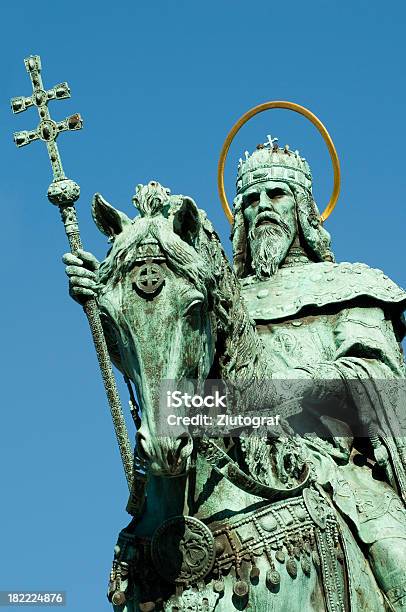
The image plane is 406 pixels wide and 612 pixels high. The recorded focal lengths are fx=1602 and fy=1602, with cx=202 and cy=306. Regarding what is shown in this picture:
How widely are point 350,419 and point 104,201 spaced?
2.74 m

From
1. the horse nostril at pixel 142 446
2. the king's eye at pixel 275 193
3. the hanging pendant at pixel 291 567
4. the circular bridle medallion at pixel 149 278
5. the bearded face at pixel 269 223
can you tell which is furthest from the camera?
the king's eye at pixel 275 193

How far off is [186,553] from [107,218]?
1.75 metres

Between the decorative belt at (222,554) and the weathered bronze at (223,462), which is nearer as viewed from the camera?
the weathered bronze at (223,462)

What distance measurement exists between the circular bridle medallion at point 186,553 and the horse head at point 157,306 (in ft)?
1.58

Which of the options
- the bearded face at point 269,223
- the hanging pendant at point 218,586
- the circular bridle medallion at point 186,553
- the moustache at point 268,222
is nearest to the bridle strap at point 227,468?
the circular bridle medallion at point 186,553

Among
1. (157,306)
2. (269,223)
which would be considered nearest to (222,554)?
(157,306)

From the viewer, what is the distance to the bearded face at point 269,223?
12375 millimetres

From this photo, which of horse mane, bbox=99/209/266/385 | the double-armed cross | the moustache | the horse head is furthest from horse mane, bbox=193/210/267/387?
the moustache

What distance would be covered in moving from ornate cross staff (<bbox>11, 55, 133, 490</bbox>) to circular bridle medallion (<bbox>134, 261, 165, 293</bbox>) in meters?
1.19

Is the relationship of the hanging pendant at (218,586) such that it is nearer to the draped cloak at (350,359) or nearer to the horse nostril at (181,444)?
the horse nostril at (181,444)

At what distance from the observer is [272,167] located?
→ 12.7 metres

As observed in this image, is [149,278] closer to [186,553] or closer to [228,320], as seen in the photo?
[228,320]

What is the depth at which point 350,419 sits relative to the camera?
1018 centimetres

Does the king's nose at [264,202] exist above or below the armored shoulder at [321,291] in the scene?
above
